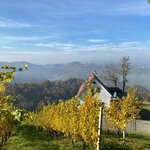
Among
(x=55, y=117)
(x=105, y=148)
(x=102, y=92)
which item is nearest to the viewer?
(x=105, y=148)

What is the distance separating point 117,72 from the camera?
10425 cm

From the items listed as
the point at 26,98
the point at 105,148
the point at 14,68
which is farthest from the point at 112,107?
the point at 26,98

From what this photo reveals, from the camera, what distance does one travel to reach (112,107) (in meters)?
44.9

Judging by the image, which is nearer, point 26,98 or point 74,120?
point 74,120

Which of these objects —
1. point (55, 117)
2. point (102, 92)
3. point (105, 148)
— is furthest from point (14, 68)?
point (102, 92)

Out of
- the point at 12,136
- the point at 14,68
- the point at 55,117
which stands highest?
the point at 14,68

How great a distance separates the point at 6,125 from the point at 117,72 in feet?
248

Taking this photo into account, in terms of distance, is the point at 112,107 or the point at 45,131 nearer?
the point at 112,107

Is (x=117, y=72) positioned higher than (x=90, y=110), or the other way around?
(x=117, y=72)

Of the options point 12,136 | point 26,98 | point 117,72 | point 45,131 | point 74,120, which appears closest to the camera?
→ point 74,120

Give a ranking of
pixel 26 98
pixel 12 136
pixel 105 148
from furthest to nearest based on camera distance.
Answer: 1. pixel 26 98
2. pixel 12 136
3. pixel 105 148

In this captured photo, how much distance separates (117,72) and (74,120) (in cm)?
7573

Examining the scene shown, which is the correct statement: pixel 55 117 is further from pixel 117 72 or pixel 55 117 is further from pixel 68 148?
pixel 117 72

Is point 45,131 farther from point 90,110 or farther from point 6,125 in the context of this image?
point 90,110
